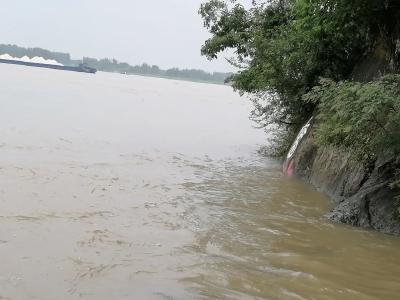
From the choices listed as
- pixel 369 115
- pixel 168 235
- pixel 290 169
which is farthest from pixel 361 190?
pixel 290 169

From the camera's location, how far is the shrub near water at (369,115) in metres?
7.03

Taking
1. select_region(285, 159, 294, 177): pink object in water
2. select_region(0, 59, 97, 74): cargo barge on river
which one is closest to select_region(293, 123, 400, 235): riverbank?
select_region(285, 159, 294, 177): pink object in water

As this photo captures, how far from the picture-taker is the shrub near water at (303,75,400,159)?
7.03 meters

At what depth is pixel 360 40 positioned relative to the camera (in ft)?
41.0

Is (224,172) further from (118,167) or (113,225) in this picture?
(113,225)

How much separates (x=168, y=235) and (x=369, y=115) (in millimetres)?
3229

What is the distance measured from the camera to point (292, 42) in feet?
44.1

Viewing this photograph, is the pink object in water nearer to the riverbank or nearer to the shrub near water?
the riverbank

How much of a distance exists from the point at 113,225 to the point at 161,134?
44.3 ft

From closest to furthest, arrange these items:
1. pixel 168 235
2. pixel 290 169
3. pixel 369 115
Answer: pixel 168 235
pixel 369 115
pixel 290 169

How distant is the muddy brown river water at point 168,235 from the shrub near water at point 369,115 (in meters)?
1.33

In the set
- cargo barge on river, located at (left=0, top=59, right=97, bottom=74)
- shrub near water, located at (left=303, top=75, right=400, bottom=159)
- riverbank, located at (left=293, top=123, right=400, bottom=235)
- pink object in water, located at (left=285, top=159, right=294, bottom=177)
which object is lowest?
cargo barge on river, located at (left=0, top=59, right=97, bottom=74)

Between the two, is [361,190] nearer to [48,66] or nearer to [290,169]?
[290,169]

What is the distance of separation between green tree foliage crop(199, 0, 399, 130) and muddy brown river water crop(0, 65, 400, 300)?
105 inches
